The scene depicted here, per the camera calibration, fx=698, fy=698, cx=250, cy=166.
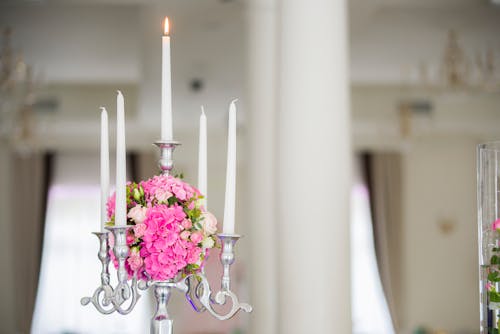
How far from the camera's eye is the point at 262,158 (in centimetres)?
309

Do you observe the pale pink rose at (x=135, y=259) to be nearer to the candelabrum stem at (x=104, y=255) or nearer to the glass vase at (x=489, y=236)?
the candelabrum stem at (x=104, y=255)

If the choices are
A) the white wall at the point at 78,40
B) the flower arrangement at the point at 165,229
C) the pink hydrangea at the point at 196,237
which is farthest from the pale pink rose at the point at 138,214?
the white wall at the point at 78,40

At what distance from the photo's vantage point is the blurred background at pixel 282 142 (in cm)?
241

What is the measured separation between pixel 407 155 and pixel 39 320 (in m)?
5.67

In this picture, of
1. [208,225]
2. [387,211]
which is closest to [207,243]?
[208,225]

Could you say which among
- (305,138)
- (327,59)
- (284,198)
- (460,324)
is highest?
(327,59)

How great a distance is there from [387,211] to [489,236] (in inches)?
333

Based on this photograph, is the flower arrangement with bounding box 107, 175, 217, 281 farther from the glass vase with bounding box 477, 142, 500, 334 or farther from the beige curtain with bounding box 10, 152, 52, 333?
the beige curtain with bounding box 10, 152, 52, 333

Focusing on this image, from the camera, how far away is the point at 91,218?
10.1 metres

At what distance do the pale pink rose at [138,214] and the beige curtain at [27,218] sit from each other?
874 cm

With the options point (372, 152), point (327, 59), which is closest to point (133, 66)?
point (372, 152)

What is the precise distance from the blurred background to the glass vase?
2.36ft

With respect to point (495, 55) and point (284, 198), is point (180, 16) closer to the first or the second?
point (284, 198)

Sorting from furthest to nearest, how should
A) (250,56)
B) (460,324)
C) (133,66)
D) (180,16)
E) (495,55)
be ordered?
(460,324) < (133,66) < (495,55) < (180,16) < (250,56)
